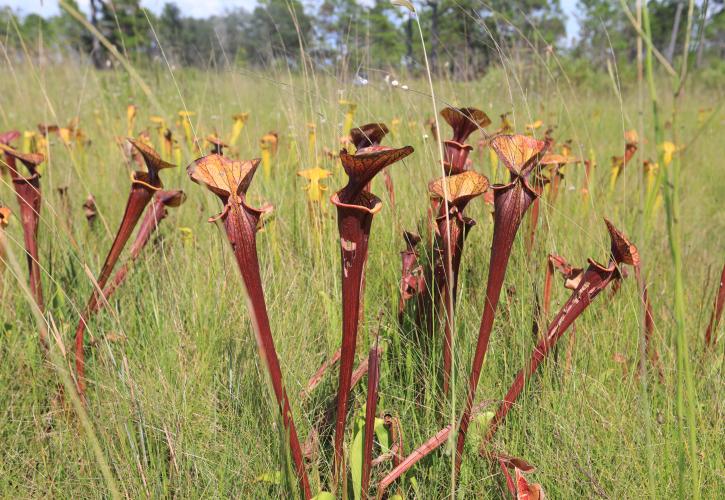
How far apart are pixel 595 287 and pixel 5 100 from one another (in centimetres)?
518

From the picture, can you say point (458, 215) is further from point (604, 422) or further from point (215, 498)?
point (215, 498)

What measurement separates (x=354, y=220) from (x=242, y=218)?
0.16 meters

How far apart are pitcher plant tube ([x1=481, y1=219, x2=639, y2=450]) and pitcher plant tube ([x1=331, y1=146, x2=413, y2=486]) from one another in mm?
309

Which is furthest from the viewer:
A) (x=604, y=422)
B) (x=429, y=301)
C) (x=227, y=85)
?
(x=227, y=85)

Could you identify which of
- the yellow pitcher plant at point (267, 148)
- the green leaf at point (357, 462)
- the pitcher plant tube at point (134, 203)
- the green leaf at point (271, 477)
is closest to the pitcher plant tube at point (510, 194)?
the green leaf at point (357, 462)

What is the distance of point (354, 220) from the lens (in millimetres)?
748

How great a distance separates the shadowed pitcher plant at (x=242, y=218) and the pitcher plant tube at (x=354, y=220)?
0.11m

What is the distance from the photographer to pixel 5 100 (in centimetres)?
455

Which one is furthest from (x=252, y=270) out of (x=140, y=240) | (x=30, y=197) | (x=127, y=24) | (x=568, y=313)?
(x=127, y=24)

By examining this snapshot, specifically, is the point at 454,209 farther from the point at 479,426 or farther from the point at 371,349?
the point at 479,426

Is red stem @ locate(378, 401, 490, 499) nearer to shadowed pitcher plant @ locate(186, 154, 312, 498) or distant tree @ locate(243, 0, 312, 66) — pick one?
shadowed pitcher plant @ locate(186, 154, 312, 498)

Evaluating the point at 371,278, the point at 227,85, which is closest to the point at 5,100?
the point at 227,85

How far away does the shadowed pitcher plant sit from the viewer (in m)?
0.71

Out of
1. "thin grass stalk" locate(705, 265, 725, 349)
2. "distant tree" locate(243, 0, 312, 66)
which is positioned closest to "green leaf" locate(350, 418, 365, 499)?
"thin grass stalk" locate(705, 265, 725, 349)
